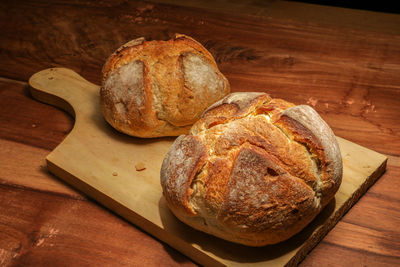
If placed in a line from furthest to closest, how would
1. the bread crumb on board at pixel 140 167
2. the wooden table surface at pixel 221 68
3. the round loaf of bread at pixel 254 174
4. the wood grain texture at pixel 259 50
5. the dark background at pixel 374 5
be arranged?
the dark background at pixel 374 5
the wood grain texture at pixel 259 50
the bread crumb on board at pixel 140 167
the wooden table surface at pixel 221 68
the round loaf of bread at pixel 254 174

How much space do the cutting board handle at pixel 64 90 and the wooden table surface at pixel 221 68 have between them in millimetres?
54

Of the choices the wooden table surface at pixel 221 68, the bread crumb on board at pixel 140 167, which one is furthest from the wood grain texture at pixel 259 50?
the bread crumb on board at pixel 140 167

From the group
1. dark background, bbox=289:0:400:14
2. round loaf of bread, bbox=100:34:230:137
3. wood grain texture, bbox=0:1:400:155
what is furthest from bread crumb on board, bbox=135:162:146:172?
dark background, bbox=289:0:400:14

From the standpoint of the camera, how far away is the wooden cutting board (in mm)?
1533

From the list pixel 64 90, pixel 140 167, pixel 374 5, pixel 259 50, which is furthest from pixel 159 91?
pixel 374 5

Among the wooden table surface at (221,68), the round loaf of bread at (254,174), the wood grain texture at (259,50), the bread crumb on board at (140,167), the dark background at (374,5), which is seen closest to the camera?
the round loaf of bread at (254,174)

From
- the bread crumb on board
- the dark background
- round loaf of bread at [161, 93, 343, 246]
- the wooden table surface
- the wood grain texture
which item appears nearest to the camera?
round loaf of bread at [161, 93, 343, 246]

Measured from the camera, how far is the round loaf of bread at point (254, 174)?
1.45 metres

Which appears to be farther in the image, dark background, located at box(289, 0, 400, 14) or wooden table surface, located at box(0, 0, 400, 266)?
dark background, located at box(289, 0, 400, 14)

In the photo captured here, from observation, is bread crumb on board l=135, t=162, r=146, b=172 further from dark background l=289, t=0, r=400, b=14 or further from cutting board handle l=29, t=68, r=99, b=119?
dark background l=289, t=0, r=400, b=14

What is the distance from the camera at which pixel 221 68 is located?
2.51m

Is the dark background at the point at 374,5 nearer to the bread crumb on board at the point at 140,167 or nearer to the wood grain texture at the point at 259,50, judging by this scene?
the wood grain texture at the point at 259,50

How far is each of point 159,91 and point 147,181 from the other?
0.37 meters

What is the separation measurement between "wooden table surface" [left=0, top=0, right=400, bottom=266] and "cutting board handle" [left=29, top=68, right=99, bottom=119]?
0.18 ft
